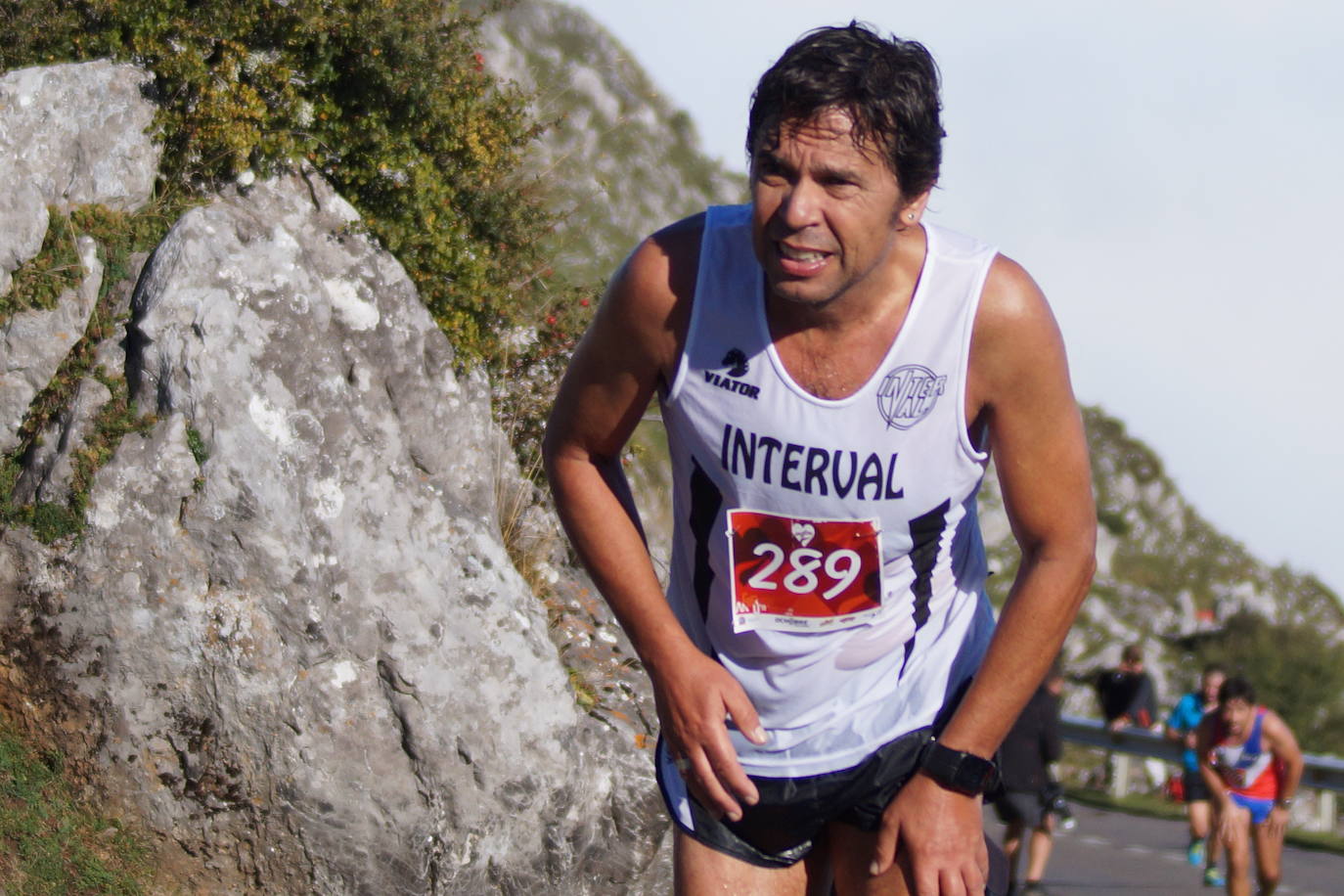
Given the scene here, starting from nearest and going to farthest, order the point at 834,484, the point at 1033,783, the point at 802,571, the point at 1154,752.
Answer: the point at 834,484
the point at 802,571
the point at 1033,783
the point at 1154,752

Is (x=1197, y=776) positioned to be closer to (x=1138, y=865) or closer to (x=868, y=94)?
(x=1138, y=865)

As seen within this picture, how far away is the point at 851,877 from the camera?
115 inches

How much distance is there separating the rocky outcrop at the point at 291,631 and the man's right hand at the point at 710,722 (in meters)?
4.34

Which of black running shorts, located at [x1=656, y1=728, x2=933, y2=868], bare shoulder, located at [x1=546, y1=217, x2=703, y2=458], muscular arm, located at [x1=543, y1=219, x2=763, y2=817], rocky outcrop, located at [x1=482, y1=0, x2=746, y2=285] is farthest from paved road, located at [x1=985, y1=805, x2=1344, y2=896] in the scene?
rocky outcrop, located at [x1=482, y1=0, x2=746, y2=285]

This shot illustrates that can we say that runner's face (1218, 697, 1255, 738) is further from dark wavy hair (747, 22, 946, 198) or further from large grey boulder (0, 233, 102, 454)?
dark wavy hair (747, 22, 946, 198)

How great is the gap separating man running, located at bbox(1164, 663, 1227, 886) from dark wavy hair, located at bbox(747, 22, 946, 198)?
26.0ft

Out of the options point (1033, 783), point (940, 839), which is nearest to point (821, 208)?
point (940, 839)

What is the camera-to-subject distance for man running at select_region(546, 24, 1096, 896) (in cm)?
240

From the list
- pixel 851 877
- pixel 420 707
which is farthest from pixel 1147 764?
pixel 851 877

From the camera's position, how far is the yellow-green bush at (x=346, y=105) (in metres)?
7.64

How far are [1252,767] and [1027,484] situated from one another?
7.58 m

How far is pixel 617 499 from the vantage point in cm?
278

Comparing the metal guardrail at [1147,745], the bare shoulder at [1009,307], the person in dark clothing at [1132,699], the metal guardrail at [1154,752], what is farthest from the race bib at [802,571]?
the person in dark clothing at [1132,699]

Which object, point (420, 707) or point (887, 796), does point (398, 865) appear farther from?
point (887, 796)
